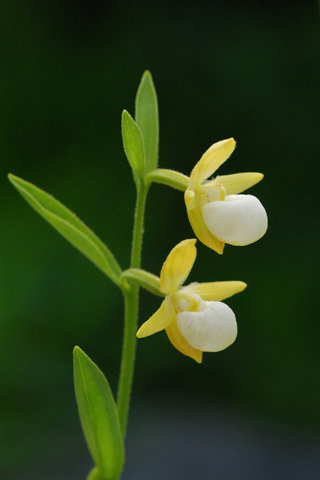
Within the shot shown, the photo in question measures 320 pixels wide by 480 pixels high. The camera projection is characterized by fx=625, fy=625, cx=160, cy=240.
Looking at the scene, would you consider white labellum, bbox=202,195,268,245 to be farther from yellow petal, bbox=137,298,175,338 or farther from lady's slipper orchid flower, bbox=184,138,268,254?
yellow petal, bbox=137,298,175,338

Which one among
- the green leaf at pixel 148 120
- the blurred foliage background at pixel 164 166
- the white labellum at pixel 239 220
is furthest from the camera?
the blurred foliage background at pixel 164 166

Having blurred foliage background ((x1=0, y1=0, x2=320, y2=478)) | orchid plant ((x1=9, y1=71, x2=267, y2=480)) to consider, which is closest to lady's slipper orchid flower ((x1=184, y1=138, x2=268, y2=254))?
orchid plant ((x1=9, y1=71, x2=267, y2=480))

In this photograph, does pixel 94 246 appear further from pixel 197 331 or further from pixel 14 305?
pixel 14 305

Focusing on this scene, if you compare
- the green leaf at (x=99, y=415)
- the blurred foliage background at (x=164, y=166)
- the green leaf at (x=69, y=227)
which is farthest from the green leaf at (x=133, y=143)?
the blurred foliage background at (x=164, y=166)

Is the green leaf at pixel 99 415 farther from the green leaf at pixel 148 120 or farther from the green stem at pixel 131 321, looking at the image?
the green leaf at pixel 148 120

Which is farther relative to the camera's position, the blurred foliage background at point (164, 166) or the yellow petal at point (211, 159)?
the blurred foliage background at point (164, 166)

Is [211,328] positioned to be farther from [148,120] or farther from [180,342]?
[148,120]
